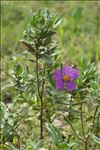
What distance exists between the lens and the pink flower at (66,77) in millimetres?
1875

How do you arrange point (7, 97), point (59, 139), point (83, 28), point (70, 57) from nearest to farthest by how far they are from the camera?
point (59, 139) < point (7, 97) < point (70, 57) < point (83, 28)

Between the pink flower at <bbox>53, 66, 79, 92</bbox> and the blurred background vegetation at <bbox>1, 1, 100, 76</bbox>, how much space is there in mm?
1252

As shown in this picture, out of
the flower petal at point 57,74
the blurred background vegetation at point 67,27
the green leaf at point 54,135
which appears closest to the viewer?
the green leaf at point 54,135

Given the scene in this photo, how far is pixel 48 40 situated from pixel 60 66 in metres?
0.17

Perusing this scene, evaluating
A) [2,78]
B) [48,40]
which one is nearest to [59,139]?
[48,40]

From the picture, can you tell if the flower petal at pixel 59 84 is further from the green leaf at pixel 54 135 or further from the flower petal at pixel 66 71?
the green leaf at pixel 54 135

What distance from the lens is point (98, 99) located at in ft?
5.96

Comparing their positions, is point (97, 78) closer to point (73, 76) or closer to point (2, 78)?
point (73, 76)

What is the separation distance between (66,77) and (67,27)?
206 cm

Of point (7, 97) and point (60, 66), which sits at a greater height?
point (60, 66)

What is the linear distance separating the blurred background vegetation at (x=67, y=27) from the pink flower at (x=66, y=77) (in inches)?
49.3

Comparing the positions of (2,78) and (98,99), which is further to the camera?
(2,78)

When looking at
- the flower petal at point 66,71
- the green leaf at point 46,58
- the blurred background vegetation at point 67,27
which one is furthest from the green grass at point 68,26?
the green leaf at point 46,58

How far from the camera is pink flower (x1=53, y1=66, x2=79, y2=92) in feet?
6.15
